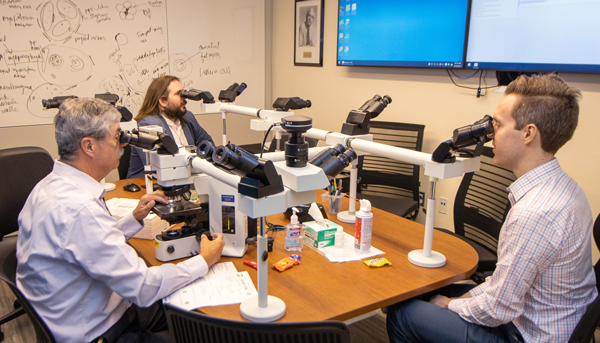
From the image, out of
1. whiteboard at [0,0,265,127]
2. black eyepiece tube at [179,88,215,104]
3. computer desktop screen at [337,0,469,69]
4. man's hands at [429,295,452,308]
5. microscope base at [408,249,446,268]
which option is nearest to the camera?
man's hands at [429,295,452,308]

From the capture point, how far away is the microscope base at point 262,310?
4.19 ft

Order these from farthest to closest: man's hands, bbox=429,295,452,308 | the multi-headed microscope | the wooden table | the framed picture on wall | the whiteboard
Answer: the framed picture on wall < the whiteboard < man's hands, bbox=429,295,452,308 < the wooden table < the multi-headed microscope

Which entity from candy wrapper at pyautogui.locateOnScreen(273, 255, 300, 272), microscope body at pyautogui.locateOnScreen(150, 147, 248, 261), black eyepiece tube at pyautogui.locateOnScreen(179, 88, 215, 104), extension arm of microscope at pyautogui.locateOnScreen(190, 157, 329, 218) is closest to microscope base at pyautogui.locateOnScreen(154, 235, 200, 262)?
microscope body at pyautogui.locateOnScreen(150, 147, 248, 261)

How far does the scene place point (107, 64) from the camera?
12.1ft

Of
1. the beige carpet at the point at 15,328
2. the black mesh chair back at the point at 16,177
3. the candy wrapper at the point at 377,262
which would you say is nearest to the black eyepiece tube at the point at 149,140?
the candy wrapper at the point at 377,262

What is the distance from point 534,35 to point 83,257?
9.00 ft

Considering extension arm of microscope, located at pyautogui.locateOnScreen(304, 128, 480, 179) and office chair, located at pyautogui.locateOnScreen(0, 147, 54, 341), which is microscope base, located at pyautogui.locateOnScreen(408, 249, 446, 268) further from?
office chair, located at pyautogui.locateOnScreen(0, 147, 54, 341)

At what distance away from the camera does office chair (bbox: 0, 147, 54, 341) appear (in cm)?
229

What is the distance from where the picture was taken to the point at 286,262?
5.35ft

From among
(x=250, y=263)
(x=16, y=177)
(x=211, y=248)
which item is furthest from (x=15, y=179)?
(x=250, y=263)

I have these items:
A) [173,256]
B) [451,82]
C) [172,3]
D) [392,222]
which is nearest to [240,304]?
[173,256]

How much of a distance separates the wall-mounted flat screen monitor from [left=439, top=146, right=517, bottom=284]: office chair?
768mm

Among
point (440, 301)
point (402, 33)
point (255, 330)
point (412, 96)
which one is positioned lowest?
point (440, 301)

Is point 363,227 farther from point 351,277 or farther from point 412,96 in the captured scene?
point 412,96
